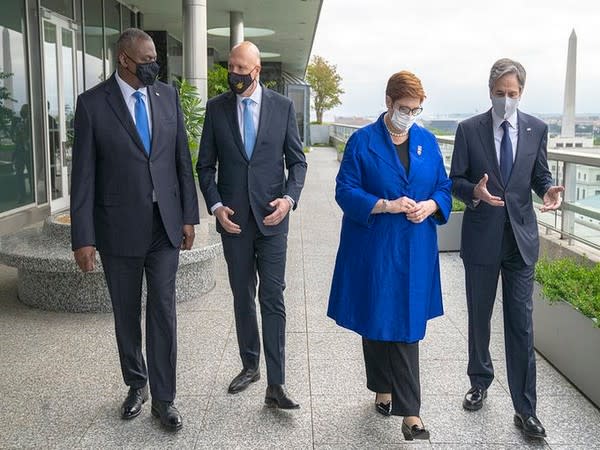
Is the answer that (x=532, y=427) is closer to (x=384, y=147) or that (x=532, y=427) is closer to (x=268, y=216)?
(x=384, y=147)

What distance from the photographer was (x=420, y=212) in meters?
3.37

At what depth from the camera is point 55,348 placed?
16.6ft

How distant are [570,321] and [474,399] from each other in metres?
0.90

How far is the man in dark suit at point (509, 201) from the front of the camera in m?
3.65

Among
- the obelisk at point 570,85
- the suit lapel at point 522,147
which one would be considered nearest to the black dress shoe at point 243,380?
the suit lapel at point 522,147

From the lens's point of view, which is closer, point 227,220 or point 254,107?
point 227,220

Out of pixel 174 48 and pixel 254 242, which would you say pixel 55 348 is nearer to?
pixel 254 242

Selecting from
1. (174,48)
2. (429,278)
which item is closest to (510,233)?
(429,278)

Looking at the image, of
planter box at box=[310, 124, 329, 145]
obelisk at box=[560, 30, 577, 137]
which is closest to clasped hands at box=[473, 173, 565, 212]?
obelisk at box=[560, 30, 577, 137]

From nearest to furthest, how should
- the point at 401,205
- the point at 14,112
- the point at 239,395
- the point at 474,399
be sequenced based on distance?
the point at 401,205 < the point at 474,399 < the point at 239,395 < the point at 14,112

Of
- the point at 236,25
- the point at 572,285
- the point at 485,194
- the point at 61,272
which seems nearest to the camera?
the point at 485,194

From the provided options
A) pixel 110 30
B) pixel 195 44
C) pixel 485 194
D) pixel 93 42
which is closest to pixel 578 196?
pixel 485 194

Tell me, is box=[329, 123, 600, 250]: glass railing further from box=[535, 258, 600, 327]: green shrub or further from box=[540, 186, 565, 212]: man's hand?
box=[540, 186, 565, 212]: man's hand

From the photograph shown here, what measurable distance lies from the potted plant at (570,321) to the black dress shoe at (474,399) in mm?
646
